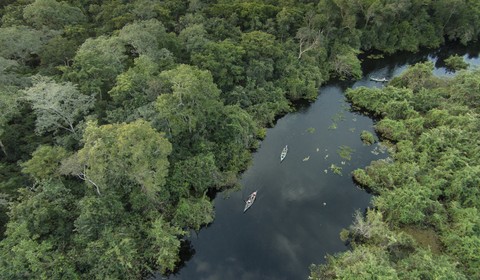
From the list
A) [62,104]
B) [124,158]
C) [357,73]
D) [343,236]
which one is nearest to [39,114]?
[62,104]

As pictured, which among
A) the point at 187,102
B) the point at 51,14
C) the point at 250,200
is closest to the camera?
the point at 187,102

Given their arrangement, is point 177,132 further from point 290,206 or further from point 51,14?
point 51,14

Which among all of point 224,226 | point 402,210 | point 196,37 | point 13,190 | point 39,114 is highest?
point 196,37

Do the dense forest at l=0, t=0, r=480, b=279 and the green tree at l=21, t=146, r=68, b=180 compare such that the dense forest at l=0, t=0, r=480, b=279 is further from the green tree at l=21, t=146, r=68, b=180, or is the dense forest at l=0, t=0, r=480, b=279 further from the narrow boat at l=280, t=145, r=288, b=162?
the narrow boat at l=280, t=145, r=288, b=162

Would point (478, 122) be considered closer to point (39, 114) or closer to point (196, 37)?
point (196, 37)

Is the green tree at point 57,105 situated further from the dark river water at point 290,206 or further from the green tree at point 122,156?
the dark river water at point 290,206

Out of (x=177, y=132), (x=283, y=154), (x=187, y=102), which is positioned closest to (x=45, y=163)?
(x=177, y=132)
